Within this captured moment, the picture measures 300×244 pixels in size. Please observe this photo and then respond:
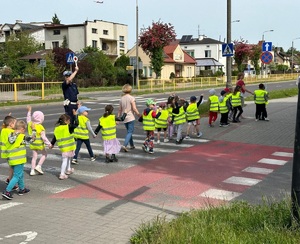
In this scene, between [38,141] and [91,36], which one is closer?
[38,141]

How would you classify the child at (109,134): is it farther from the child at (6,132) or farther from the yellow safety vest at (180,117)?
the yellow safety vest at (180,117)

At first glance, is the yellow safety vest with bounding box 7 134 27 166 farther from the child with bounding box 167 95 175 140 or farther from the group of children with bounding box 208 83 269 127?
the group of children with bounding box 208 83 269 127

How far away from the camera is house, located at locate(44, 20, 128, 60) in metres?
71.3

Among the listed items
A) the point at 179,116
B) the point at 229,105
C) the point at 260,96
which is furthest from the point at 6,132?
the point at 260,96

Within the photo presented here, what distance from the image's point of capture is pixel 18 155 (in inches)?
281

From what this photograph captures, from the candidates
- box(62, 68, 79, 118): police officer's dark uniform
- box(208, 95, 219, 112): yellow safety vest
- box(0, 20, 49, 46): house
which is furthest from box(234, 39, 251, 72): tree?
box(62, 68, 79, 118): police officer's dark uniform

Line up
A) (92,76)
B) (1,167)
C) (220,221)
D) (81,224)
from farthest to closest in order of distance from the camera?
(92,76)
(1,167)
(81,224)
(220,221)

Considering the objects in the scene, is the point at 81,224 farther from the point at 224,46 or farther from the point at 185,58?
the point at 185,58

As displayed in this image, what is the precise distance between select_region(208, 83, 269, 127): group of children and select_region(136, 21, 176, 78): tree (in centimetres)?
3482

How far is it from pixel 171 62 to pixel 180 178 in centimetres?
6390

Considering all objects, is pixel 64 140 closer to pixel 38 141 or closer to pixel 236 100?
pixel 38 141

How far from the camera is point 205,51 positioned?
94875 millimetres

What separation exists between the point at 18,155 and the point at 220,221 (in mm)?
3741

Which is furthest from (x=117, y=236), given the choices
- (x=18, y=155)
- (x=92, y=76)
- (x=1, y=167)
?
(x=92, y=76)
